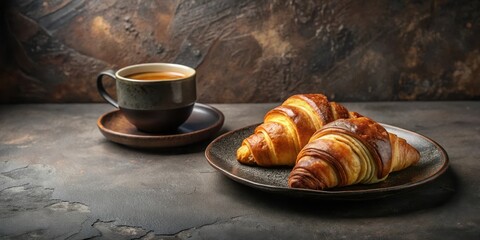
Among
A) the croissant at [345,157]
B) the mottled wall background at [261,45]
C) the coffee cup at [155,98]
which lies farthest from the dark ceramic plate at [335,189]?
the mottled wall background at [261,45]

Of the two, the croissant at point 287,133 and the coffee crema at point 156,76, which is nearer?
the croissant at point 287,133

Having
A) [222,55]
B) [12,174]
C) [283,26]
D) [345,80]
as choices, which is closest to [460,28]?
[345,80]

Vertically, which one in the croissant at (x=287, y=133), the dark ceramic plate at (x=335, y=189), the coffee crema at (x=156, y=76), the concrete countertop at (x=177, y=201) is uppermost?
the coffee crema at (x=156, y=76)

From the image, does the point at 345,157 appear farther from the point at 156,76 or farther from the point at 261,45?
the point at 261,45

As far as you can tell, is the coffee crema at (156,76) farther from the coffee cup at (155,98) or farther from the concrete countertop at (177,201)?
the concrete countertop at (177,201)

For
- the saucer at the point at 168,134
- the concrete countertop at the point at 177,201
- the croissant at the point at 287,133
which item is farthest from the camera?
the saucer at the point at 168,134

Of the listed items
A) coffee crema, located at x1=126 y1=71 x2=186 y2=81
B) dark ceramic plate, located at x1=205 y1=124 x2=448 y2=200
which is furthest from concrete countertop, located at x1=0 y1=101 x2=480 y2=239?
coffee crema, located at x1=126 y1=71 x2=186 y2=81
